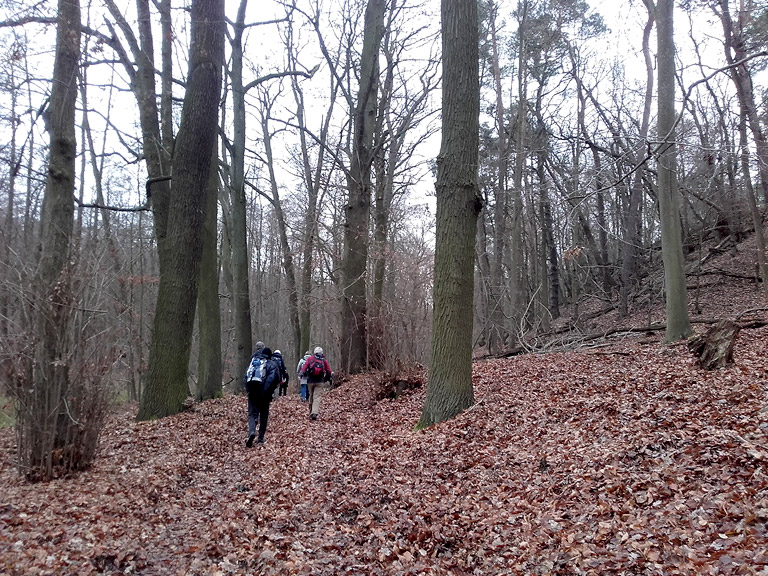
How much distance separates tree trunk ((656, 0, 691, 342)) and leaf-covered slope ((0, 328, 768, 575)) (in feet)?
7.01

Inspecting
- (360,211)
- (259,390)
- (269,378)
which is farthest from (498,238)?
(259,390)

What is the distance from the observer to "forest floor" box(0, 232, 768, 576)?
369cm

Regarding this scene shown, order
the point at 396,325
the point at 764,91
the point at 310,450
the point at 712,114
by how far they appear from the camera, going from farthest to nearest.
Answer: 1. the point at 712,114
2. the point at 764,91
3. the point at 396,325
4. the point at 310,450

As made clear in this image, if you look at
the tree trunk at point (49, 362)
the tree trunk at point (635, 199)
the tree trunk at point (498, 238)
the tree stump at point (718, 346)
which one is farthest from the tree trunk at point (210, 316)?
the tree trunk at point (635, 199)

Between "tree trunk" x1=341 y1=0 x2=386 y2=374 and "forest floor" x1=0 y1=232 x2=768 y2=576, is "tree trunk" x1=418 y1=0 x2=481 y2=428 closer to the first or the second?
"forest floor" x1=0 y1=232 x2=768 y2=576

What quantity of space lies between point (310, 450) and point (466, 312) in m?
3.12

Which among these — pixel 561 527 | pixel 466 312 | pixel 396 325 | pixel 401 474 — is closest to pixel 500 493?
pixel 561 527

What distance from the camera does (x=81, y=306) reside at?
604 centimetres

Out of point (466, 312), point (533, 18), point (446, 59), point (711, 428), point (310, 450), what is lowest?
point (310, 450)

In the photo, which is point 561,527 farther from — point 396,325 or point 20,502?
point 396,325

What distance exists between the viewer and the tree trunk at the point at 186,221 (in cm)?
981

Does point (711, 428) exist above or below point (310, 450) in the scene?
above

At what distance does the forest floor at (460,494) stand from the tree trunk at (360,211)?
6167mm

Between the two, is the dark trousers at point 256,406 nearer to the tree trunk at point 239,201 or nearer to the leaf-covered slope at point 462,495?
the leaf-covered slope at point 462,495
